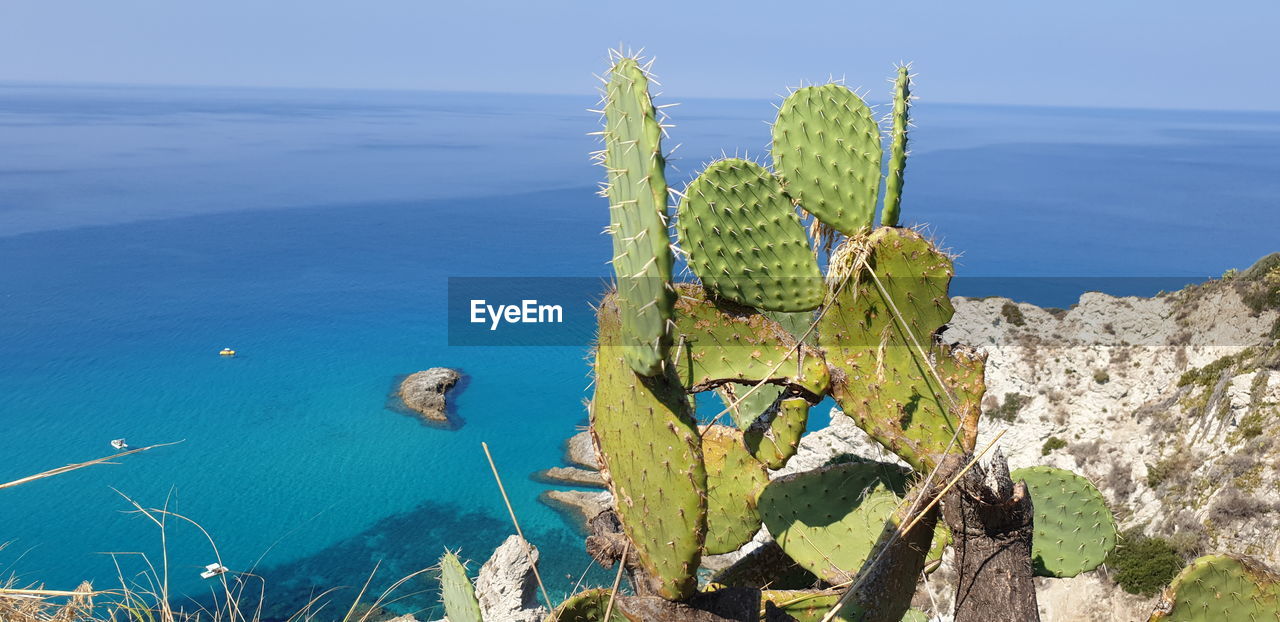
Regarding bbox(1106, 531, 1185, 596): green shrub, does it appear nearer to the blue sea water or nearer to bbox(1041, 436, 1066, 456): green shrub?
bbox(1041, 436, 1066, 456): green shrub

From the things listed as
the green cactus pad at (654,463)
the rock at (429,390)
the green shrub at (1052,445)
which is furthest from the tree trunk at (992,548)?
the rock at (429,390)

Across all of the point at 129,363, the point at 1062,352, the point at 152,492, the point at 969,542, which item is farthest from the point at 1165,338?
the point at 129,363

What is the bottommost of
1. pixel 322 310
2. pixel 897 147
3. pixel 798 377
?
pixel 322 310

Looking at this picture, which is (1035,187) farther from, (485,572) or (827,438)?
(485,572)

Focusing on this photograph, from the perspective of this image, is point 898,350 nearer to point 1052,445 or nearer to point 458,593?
point 458,593

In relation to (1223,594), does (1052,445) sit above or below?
below

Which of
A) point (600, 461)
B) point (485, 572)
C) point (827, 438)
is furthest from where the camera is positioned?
point (827, 438)

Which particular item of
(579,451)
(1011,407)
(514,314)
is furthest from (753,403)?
(514,314)

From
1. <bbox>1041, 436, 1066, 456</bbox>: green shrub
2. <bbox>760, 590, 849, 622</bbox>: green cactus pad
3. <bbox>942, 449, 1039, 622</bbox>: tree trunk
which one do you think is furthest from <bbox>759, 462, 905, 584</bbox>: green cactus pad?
<bbox>1041, 436, 1066, 456</bbox>: green shrub
